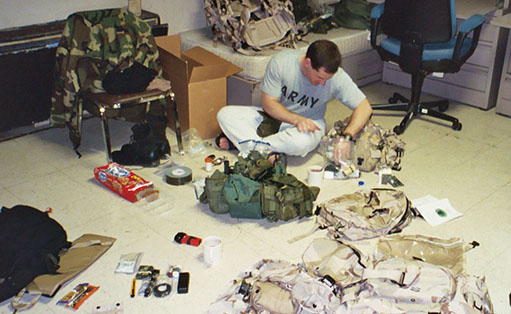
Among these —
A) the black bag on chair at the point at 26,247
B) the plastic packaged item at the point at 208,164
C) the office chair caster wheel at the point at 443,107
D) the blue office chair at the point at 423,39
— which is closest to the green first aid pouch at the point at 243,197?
the plastic packaged item at the point at 208,164

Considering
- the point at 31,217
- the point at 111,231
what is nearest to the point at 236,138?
the point at 111,231

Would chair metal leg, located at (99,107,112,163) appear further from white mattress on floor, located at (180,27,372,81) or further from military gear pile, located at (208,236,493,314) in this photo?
military gear pile, located at (208,236,493,314)

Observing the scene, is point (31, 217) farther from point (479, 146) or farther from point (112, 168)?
point (479, 146)

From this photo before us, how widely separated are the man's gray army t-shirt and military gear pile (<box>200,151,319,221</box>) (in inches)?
26.2

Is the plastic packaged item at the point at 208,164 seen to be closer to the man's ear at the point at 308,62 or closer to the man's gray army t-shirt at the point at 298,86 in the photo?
the man's gray army t-shirt at the point at 298,86

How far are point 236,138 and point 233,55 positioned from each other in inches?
29.9

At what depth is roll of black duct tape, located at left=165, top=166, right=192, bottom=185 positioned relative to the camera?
134 inches

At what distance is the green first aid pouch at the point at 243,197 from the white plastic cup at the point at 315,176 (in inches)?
16.9

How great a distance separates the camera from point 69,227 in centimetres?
299

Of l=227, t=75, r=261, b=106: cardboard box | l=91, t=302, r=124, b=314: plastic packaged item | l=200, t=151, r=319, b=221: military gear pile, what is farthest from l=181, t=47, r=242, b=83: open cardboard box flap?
l=91, t=302, r=124, b=314: plastic packaged item

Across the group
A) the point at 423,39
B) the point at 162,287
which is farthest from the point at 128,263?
the point at 423,39

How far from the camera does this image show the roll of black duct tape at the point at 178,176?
340cm

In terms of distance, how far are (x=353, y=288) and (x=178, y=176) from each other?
136 centimetres

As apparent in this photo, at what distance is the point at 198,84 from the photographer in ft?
12.7
